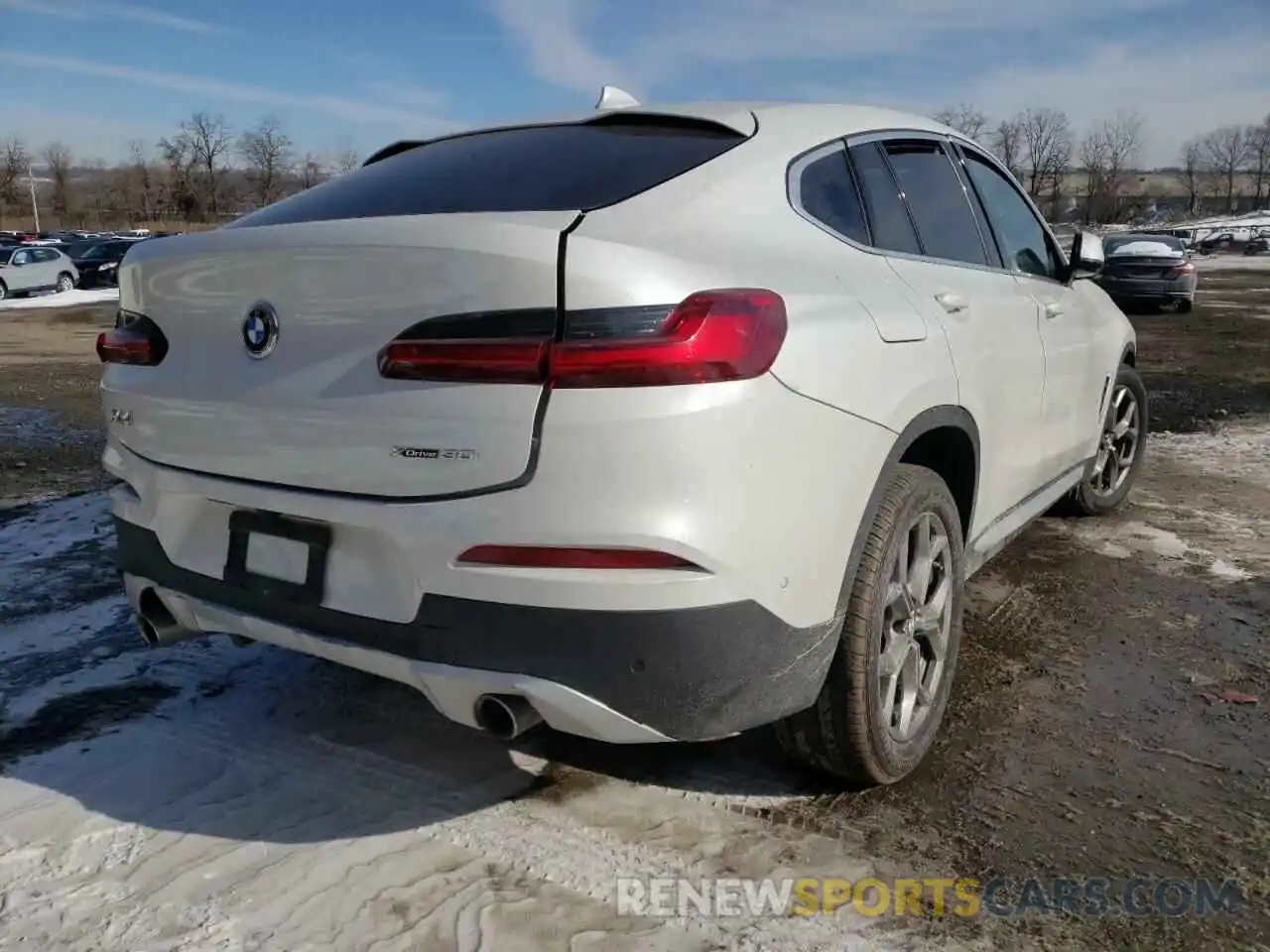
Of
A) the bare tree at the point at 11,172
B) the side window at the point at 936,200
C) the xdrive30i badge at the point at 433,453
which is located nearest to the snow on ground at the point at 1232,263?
the side window at the point at 936,200

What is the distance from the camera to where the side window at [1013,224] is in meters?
3.80

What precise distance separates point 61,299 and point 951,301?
2838 cm

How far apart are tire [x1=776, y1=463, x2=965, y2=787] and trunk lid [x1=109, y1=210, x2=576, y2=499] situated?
37.4 inches

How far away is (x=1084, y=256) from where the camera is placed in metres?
4.23

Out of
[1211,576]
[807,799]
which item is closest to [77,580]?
[807,799]

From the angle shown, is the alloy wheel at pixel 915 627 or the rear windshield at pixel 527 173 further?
the alloy wheel at pixel 915 627

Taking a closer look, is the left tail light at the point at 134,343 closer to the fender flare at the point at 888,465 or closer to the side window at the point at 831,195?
the side window at the point at 831,195

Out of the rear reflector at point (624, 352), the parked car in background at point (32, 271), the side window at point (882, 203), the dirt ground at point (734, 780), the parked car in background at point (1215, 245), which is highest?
the parked car in background at point (32, 271)

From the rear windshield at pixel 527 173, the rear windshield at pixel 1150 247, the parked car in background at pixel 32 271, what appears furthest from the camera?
the parked car in background at pixel 32 271

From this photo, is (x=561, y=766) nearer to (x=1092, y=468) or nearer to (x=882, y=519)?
(x=882, y=519)

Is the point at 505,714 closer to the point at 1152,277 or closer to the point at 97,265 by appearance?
the point at 1152,277

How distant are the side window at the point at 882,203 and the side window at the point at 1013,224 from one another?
2.64 feet

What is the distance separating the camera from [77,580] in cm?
436

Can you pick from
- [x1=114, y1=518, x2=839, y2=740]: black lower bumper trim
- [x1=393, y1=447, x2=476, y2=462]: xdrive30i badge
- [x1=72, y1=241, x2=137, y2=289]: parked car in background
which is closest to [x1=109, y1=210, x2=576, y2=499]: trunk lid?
[x1=393, y1=447, x2=476, y2=462]: xdrive30i badge
